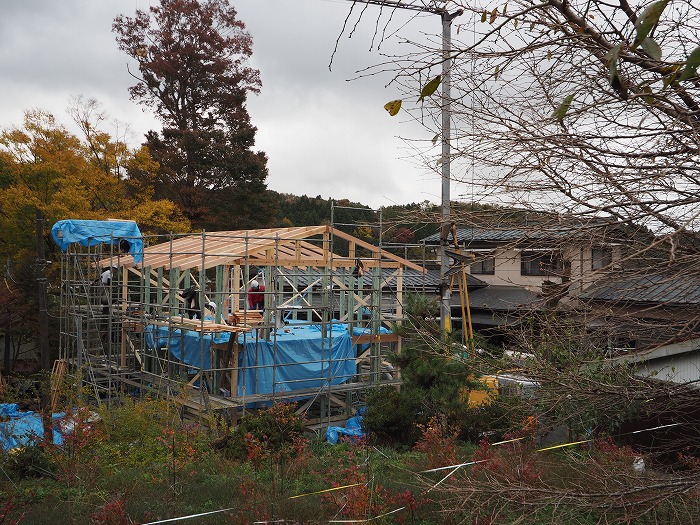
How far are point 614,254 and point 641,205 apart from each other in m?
0.69

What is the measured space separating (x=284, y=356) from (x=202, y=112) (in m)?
17.5

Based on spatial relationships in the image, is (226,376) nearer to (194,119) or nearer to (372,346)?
(372,346)

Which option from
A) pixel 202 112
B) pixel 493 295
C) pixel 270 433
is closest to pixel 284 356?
pixel 270 433

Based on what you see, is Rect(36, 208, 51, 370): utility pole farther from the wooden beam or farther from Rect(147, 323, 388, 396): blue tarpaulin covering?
the wooden beam

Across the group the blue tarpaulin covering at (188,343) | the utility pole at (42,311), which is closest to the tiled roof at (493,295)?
the blue tarpaulin covering at (188,343)

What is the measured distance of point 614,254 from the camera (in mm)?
3924

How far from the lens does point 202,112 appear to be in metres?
28.3

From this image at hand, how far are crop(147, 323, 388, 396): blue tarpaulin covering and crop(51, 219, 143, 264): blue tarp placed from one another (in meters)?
2.15

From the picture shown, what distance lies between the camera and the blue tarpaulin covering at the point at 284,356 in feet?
43.6

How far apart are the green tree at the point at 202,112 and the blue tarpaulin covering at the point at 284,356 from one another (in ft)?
39.9

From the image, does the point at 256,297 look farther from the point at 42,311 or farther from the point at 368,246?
the point at 42,311

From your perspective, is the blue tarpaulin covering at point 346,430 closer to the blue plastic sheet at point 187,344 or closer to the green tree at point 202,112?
the blue plastic sheet at point 187,344

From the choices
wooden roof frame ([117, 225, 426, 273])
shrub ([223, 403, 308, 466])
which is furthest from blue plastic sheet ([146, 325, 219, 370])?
shrub ([223, 403, 308, 466])

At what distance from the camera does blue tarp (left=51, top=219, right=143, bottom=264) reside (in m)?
15.2
